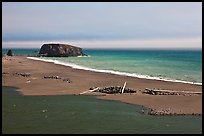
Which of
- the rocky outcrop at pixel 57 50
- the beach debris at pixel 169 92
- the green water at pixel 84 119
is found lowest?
the green water at pixel 84 119

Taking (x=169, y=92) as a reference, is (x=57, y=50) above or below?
above

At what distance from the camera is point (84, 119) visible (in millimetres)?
20750

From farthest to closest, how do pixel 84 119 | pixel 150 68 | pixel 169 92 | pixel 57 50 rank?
pixel 57 50
pixel 150 68
pixel 169 92
pixel 84 119

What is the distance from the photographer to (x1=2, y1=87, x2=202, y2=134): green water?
18.5 metres

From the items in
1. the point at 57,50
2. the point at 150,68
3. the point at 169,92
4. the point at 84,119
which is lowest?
the point at 84,119

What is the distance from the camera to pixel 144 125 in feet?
64.1

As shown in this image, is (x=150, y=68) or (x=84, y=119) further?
(x=150, y=68)

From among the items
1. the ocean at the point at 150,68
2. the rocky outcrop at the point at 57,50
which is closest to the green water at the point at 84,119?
the ocean at the point at 150,68

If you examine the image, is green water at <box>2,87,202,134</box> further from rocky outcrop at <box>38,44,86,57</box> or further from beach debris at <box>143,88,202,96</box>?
rocky outcrop at <box>38,44,86,57</box>

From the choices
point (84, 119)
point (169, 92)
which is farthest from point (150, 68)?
point (84, 119)

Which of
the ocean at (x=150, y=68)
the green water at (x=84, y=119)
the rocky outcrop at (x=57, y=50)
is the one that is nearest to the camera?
the green water at (x=84, y=119)

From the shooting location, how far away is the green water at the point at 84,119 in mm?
18531

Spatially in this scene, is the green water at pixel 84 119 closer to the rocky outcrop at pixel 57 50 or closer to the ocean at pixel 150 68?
the ocean at pixel 150 68

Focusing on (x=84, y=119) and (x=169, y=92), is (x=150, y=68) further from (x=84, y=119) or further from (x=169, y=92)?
(x=84, y=119)
